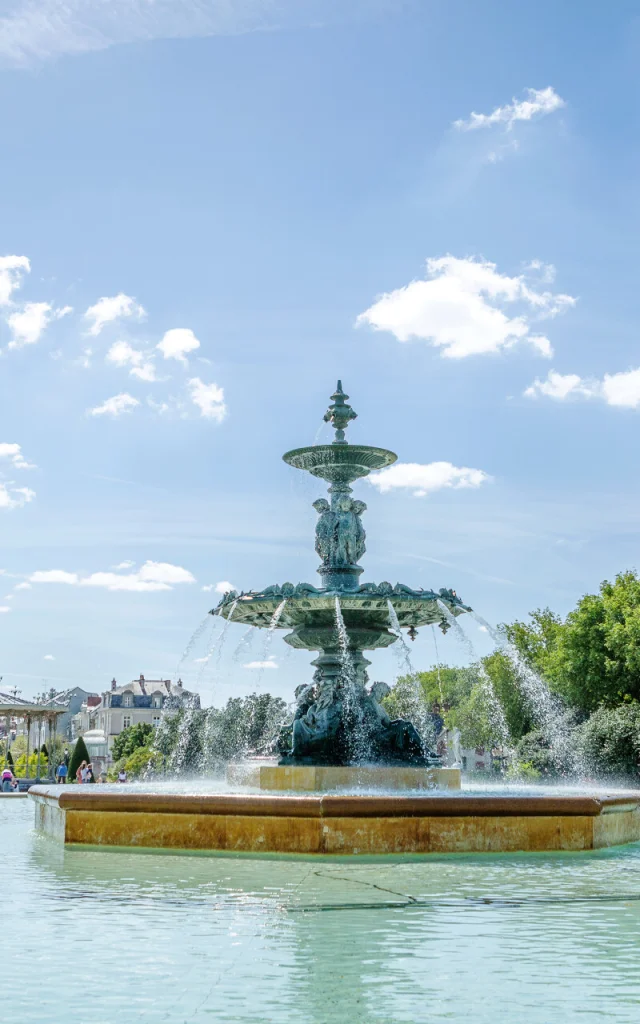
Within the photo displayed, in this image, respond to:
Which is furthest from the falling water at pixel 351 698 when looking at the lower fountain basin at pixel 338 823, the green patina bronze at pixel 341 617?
the lower fountain basin at pixel 338 823

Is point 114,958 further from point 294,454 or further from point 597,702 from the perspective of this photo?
point 597,702

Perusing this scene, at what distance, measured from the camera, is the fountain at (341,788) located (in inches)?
379

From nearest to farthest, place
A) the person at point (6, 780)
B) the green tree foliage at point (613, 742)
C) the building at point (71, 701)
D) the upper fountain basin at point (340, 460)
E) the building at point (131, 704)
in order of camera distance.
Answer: the upper fountain basin at point (340, 460) < the person at point (6, 780) < the green tree foliage at point (613, 742) < the building at point (131, 704) < the building at point (71, 701)

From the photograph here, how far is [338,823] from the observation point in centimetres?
950

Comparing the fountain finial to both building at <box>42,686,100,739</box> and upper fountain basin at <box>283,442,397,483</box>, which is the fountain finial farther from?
building at <box>42,686,100,739</box>

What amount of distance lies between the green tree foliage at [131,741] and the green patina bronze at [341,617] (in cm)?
6509

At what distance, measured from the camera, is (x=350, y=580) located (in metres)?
15.9

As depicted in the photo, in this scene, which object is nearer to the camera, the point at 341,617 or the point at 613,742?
the point at 341,617

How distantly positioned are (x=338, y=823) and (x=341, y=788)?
11.9 feet

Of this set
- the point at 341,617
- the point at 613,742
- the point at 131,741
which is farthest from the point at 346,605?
the point at 131,741

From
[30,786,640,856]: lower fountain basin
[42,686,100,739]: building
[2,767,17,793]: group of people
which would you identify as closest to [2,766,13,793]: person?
[2,767,17,793]: group of people

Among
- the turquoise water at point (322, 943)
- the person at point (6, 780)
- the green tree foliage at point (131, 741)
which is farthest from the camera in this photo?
the green tree foliage at point (131, 741)

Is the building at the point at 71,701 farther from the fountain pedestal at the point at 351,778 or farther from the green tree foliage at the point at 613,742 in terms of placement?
the fountain pedestal at the point at 351,778

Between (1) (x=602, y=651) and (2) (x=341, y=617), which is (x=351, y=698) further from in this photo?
(1) (x=602, y=651)
